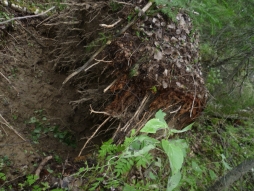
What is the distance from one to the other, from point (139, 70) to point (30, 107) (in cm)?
181

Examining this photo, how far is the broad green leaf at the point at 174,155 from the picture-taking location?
1250mm

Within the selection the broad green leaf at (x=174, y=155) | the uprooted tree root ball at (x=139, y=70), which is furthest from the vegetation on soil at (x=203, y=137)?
the uprooted tree root ball at (x=139, y=70)

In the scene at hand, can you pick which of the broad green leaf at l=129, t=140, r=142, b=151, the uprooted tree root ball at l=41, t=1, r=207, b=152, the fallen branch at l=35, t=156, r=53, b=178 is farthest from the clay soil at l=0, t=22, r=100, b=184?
the broad green leaf at l=129, t=140, r=142, b=151

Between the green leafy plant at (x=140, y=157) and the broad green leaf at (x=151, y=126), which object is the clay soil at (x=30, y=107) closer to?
the green leafy plant at (x=140, y=157)

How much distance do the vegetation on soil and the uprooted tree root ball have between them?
129mm

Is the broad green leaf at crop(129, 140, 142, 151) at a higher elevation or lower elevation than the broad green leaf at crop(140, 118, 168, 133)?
lower

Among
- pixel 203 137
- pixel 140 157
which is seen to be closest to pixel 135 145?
pixel 140 157

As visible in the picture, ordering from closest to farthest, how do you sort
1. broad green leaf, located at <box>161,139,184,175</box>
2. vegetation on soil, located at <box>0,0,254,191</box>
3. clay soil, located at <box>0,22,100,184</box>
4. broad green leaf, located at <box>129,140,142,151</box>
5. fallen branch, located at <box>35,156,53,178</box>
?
1. broad green leaf, located at <box>161,139,184,175</box>
2. broad green leaf, located at <box>129,140,142,151</box>
3. vegetation on soil, located at <box>0,0,254,191</box>
4. fallen branch, located at <box>35,156,53,178</box>
5. clay soil, located at <box>0,22,100,184</box>

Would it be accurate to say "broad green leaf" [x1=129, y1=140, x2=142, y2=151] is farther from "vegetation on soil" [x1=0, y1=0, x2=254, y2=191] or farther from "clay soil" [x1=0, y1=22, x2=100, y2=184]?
"clay soil" [x1=0, y1=22, x2=100, y2=184]

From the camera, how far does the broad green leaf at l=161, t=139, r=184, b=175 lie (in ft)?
4.10

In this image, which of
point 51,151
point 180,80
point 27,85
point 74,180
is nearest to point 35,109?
point 27,85

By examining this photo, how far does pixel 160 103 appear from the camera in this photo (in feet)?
8.89

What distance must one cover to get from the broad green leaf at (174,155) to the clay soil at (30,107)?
5.97 ft

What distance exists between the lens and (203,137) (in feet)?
14.6
